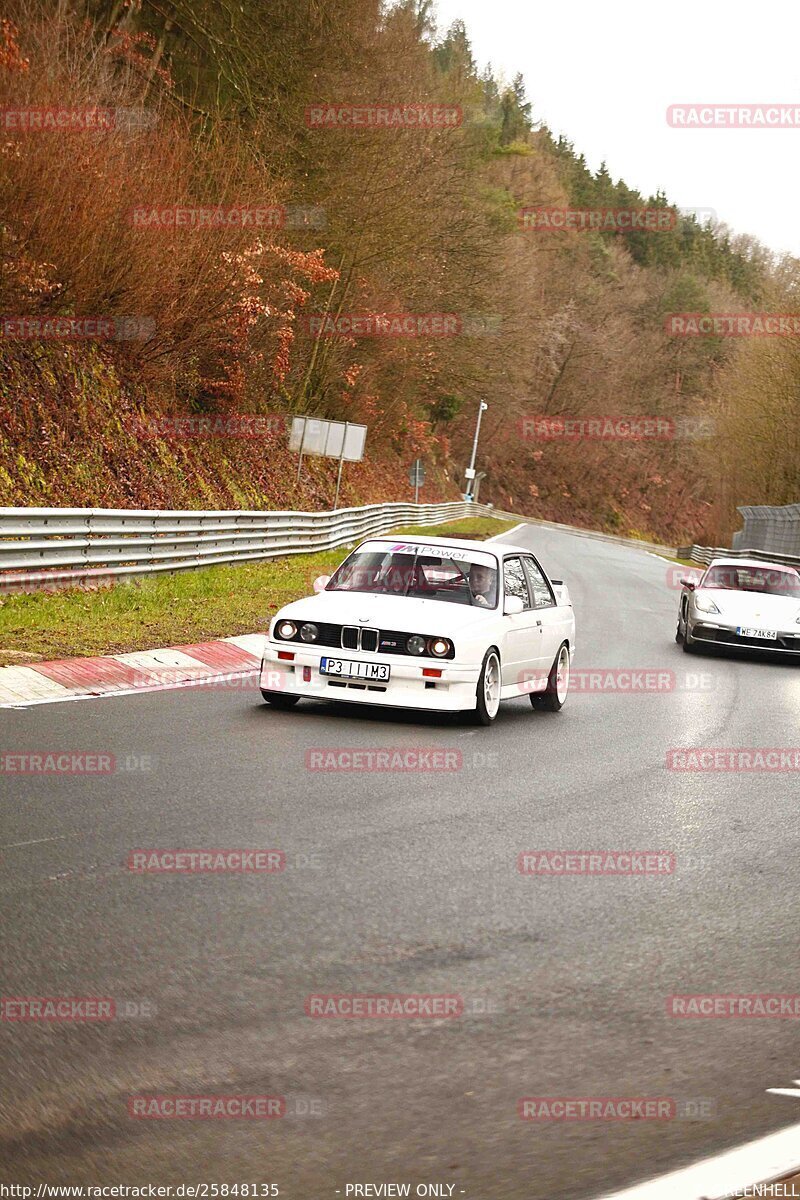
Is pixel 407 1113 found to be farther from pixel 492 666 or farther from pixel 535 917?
pixel 492 666

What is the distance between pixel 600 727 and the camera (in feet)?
40.1

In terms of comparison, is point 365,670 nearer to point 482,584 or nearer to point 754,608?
point 482,584

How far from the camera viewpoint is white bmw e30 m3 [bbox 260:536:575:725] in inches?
437

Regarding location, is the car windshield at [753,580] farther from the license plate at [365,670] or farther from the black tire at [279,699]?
the license plate at [365,670]

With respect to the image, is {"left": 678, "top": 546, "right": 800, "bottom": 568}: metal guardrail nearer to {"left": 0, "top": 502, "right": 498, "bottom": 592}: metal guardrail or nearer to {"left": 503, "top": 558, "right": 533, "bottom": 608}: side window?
{"left": 0, "top": 502, "right": 498, "bottom": 592}: metal guardrail

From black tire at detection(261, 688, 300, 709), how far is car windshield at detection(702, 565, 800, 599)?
34.0ft

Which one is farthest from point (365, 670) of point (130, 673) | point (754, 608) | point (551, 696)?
point (754, 608)

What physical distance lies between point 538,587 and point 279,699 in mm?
3026

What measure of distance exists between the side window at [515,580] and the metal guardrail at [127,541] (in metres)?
5.52

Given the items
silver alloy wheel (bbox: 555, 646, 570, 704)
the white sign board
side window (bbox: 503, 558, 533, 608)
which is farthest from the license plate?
the white sign board

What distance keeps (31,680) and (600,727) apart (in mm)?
4763

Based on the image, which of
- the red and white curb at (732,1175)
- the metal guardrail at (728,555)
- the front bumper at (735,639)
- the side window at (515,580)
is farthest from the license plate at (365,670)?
the metal guardrail at (728,555)

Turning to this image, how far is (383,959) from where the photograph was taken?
5.11 metres

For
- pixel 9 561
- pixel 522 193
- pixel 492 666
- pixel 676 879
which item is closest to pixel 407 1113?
pixel 676 879
